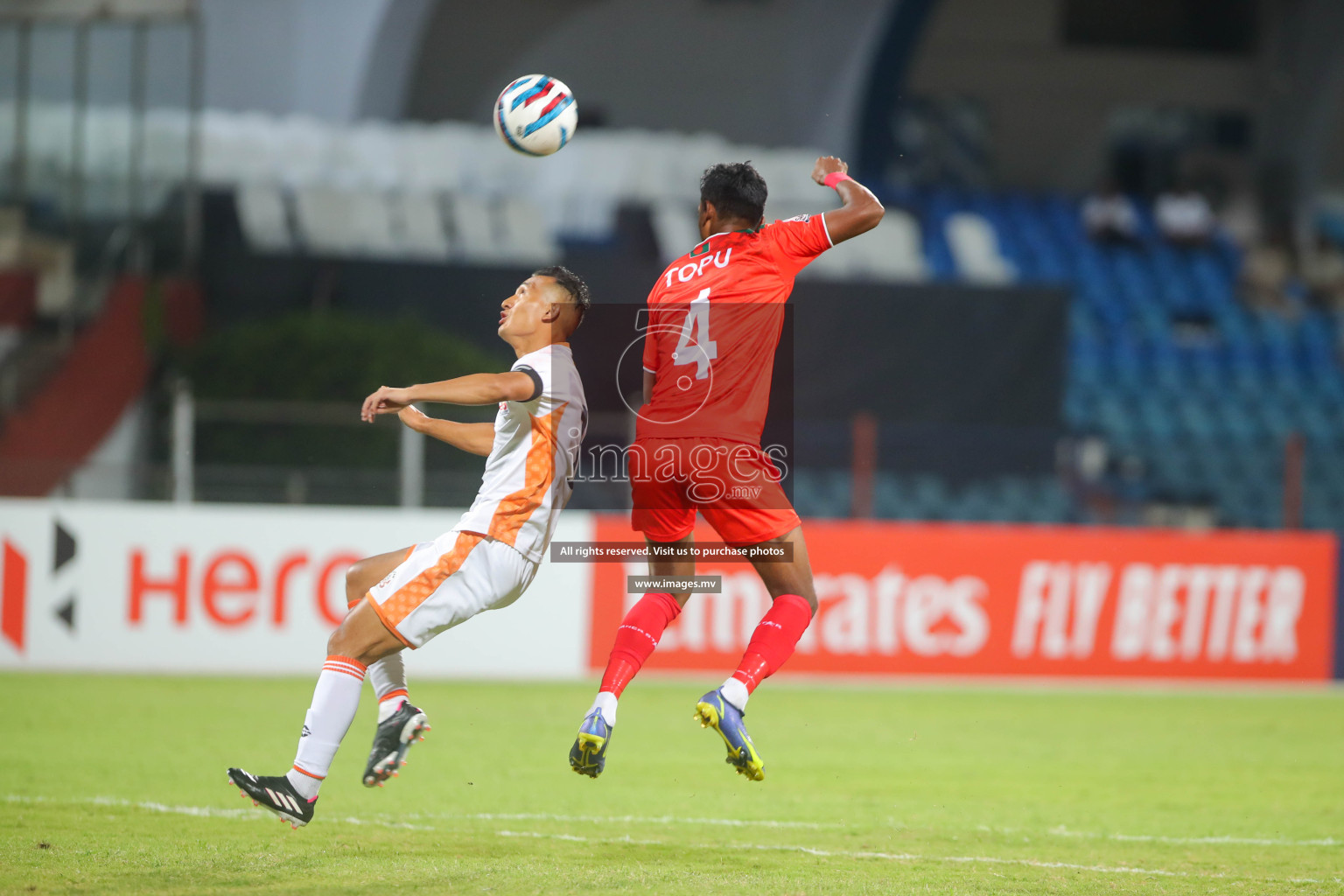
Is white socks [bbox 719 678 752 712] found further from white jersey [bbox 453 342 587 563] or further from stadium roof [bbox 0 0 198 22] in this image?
stadium roof [bbox 0 0 198 22]

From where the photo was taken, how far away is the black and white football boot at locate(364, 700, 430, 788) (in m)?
5.99

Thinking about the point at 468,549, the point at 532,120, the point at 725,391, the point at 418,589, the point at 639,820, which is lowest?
the point at 639,820

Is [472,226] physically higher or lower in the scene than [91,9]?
lower

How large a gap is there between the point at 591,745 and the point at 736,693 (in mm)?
631

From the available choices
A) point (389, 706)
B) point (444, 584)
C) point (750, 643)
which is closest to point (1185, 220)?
point (750, 643)

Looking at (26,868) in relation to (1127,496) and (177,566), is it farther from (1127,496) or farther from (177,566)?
(1127,496)

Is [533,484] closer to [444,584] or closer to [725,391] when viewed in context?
[444,584]

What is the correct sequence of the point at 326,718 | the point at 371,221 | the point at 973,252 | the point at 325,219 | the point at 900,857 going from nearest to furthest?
the point at 326,718, the point at 900,857, the point at 325,219, the point at 371,221, the point at 973,252

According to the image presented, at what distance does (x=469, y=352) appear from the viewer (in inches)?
632

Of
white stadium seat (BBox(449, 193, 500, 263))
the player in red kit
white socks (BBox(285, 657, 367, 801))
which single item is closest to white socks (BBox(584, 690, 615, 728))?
the player in red kit

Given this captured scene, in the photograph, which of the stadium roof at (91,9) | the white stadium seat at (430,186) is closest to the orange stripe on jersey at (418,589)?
the white stadium seat at (430,186)

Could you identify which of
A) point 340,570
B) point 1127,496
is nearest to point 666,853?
point 340,570

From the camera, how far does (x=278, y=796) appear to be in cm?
571

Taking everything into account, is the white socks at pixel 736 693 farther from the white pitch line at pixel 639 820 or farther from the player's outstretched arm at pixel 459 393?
the white pitch line at pixel 639 820
